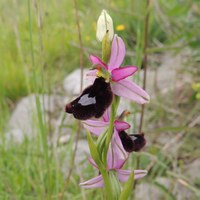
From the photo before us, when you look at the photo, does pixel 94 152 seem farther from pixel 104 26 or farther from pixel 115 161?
pixel 104 26

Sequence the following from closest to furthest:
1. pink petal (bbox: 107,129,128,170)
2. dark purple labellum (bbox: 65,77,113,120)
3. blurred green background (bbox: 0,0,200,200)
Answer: dark purple labellum (bbox: 65,77,113,120), pink petal (bbox: 107,129,128,170), blurred green background (bbox: 0,0,200,200)

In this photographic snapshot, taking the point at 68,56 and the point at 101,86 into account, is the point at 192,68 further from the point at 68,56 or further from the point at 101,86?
the point at 101,86

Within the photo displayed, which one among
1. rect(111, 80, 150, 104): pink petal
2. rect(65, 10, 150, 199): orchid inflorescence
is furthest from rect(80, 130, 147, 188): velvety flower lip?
rect(111, 80, 150, 104): pink petal

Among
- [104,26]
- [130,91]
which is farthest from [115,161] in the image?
[104,26]

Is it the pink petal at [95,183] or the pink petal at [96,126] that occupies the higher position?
the pink petal at [96,126]

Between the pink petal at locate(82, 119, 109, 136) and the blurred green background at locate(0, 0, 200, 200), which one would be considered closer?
the pink petal at locate(82, 119, 109, 136)

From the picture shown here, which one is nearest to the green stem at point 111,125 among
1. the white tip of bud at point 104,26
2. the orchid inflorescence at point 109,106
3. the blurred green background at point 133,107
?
the orchid inflorescence at point 109,106

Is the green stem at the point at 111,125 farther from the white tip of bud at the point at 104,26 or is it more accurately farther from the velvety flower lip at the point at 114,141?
the white tip of bud at the point at 104,26

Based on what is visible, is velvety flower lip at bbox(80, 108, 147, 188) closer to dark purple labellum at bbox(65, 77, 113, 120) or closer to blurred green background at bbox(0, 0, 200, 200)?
dark purple labellum at bbox(65, 77, 113, 120)
